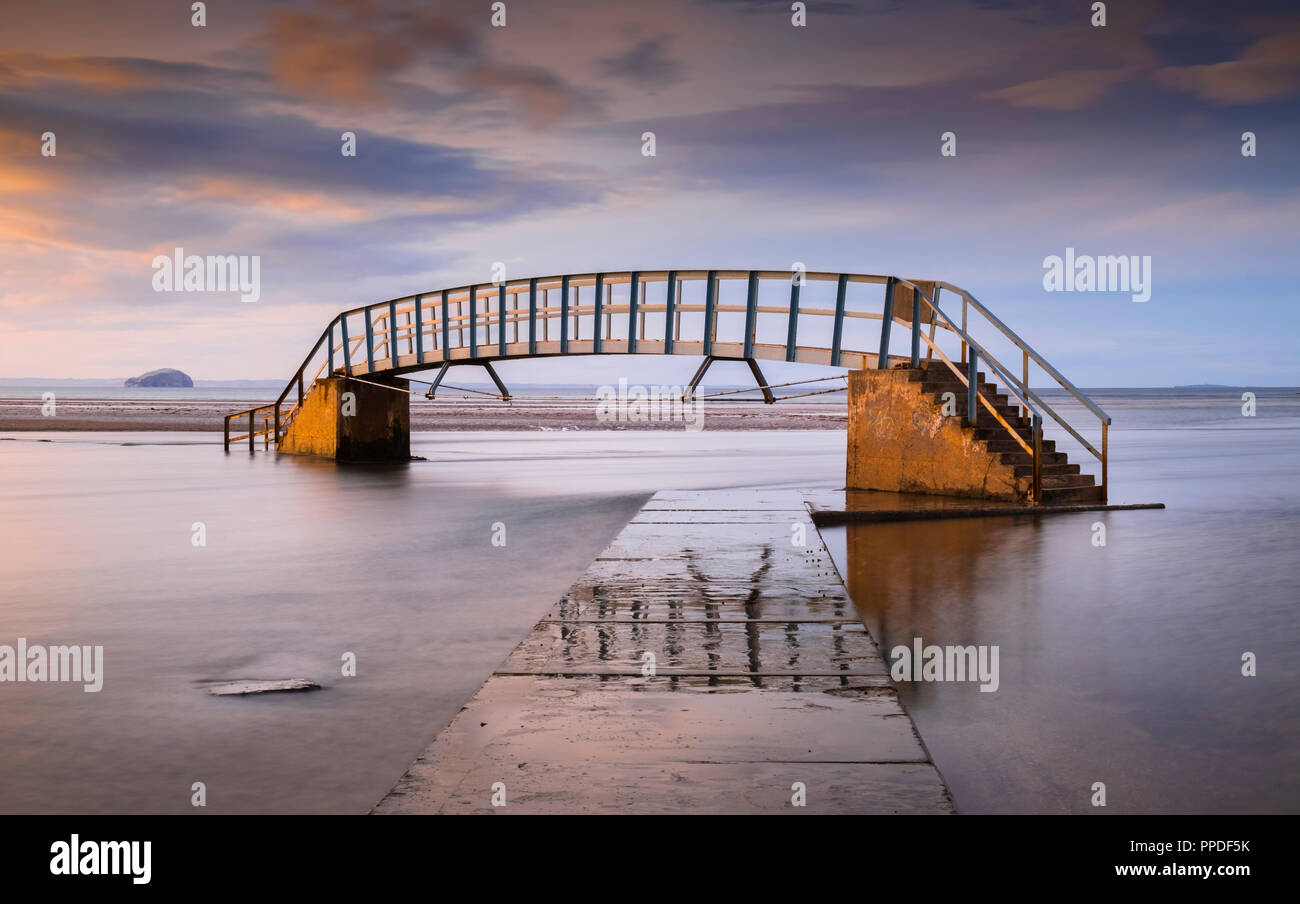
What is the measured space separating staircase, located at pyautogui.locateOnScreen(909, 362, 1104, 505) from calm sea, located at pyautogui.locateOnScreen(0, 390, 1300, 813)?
875 millimetres

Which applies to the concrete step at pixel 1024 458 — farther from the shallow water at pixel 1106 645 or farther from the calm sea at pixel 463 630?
the calm sea at pixel 463 630

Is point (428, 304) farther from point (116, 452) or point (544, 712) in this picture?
point (544, 712)

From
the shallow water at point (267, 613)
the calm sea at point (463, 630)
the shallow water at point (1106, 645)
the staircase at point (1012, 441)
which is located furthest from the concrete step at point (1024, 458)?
the shallow water at point (267, 613)

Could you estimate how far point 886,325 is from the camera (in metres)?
15.9

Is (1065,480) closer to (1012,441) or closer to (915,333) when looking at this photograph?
(1012,441)

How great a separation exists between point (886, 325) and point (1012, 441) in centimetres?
239

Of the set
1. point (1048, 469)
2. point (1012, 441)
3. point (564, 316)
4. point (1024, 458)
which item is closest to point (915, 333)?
point (1012, 441)

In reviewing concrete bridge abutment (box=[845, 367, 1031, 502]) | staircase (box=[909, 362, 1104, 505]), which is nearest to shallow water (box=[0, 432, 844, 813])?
concrete bridge abutment (box=[845, 367, 1031, 502])

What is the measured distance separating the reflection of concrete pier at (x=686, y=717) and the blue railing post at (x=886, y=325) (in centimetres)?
865

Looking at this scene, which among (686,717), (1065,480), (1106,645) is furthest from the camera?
(1065,480)

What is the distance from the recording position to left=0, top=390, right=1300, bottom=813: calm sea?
→ 4.36 metres

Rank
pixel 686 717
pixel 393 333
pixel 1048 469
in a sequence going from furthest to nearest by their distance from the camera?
pixel 393 333 < pixel 1048 469 < pixel 686 717

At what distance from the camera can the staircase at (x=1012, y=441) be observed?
46.7ft
